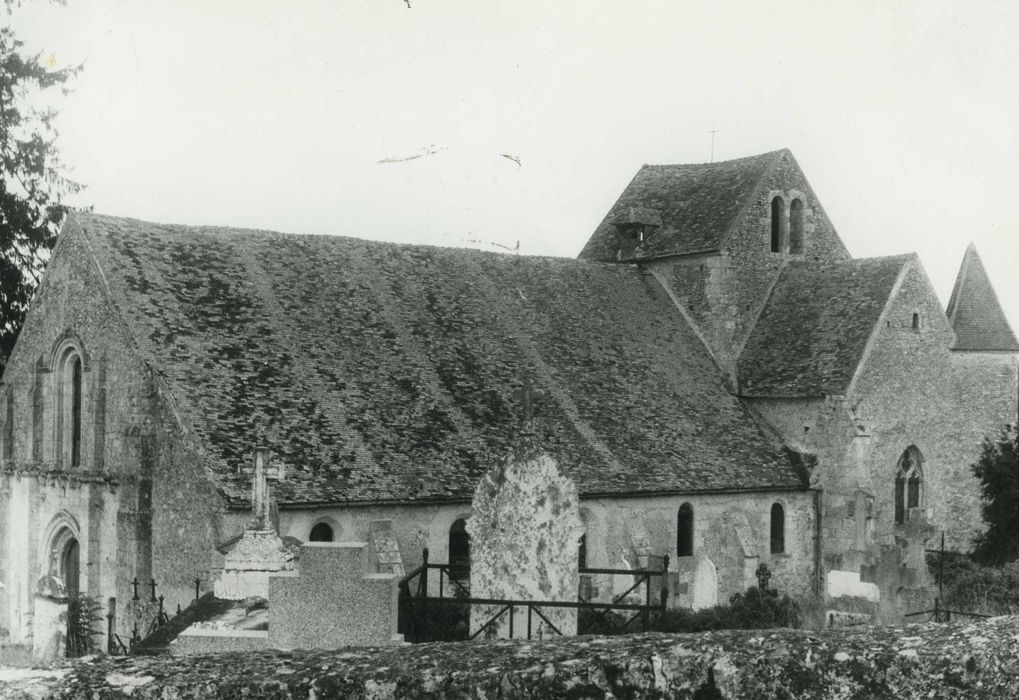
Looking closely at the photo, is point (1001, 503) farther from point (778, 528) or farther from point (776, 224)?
point (776, 224)

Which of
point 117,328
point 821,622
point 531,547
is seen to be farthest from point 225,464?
point 821,622

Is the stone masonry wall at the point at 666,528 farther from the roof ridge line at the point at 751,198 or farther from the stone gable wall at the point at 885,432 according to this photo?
the roof ridge line at the point at 751,198

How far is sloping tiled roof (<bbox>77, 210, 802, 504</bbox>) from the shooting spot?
2392 centimetres

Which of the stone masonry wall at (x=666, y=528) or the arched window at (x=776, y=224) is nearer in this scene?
the stone masonry wall at (x=666, y=528)

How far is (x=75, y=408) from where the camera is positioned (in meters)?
26.8

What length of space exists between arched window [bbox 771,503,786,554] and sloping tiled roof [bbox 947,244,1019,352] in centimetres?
1100

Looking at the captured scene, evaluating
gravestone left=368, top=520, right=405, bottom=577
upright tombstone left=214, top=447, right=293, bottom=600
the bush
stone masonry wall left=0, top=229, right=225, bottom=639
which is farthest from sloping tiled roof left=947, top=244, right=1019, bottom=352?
upright tombstone left=214, top=447, right=293, bottom=600

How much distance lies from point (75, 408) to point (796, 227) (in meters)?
20.0

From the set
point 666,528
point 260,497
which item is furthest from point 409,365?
point 260,497

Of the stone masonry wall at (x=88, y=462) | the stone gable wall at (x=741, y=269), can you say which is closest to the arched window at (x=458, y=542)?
the stone masonry wall at (x=88, y=462)

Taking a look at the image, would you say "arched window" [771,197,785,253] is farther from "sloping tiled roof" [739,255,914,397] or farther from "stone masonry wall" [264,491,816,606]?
"stone masonry wall" [264,491,816,606]

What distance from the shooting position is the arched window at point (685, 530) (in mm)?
28469

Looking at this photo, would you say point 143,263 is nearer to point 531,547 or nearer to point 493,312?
point 493,312

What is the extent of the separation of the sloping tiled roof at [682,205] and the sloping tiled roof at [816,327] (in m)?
2.53
